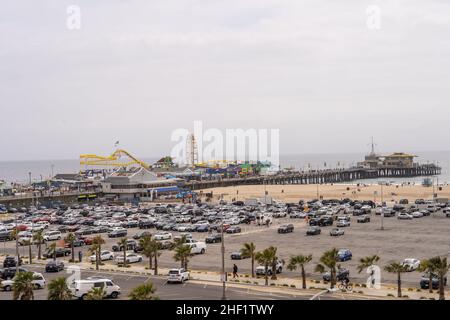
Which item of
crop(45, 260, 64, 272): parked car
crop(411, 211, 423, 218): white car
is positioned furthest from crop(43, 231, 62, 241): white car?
crop(411, 211, 423, 218): white car

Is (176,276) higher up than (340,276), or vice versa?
(176,276)

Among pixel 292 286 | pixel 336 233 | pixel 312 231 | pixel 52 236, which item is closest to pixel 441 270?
pixel 292 286

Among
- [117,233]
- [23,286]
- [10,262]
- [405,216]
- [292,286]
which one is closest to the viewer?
[23,286]

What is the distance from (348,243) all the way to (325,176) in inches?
4265

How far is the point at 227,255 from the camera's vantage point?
39.3 meters

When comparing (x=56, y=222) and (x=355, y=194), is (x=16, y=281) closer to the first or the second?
(x=56, y=222)

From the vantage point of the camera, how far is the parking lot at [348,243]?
115 ft

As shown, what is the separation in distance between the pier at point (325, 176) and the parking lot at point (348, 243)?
61108mm

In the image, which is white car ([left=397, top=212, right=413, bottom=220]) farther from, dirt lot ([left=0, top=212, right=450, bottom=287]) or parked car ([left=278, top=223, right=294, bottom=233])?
parked car ([left=278, top=223, right=294, bottom=233])

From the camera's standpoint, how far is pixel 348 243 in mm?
43000

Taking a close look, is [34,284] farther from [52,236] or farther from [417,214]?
[417,214]

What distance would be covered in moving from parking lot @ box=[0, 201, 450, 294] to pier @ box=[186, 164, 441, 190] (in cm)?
6111

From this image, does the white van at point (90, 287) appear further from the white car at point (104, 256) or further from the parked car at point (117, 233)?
the parked car at point (117, 233)
